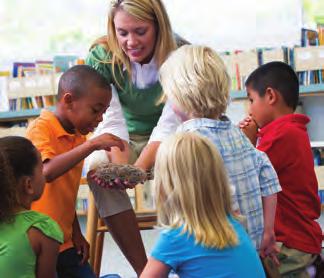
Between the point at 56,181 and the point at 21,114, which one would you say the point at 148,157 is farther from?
the point at 21,114

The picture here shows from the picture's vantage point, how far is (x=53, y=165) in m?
1.75

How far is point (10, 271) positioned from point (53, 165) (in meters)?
0.36

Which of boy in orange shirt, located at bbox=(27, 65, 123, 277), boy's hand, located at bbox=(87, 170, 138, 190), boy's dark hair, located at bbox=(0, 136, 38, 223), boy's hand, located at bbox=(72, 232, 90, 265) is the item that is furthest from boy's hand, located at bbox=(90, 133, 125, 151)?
boy's hand, located at bbox=(72, 232, 90, 265)

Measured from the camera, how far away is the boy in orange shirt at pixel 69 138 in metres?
1.85

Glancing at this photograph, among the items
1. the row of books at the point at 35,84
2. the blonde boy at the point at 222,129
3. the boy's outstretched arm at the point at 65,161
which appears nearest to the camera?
the blonde boy at the point at 222,129

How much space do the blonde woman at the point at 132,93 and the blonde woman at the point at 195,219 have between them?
0.61 metres

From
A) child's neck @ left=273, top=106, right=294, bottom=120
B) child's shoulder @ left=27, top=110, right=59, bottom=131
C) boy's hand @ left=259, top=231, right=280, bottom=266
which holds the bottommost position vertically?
boy's hand @ left=259, top=231, right=280, bottom=266

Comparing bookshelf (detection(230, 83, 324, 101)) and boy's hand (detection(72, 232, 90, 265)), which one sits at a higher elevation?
bookshelf (detection(230, 83, 324, 101))

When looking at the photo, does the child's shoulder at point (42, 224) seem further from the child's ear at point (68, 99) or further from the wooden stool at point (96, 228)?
the wooden stool at point (96, 228)

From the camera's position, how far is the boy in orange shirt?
1.85 m

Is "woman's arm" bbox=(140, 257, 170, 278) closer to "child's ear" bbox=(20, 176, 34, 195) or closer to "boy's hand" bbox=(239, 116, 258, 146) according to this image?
"child's ear" bbox=(20, 176, 34, 195)

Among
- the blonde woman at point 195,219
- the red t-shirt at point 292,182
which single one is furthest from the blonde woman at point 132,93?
the blonde woman at point 195,219

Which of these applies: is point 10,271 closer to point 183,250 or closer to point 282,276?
point 183,250

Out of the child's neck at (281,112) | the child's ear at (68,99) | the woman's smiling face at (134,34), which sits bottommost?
the child's neck at (281,112)
